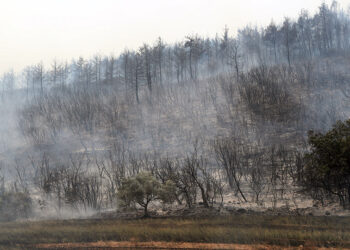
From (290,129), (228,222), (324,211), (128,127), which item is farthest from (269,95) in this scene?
(228,222)

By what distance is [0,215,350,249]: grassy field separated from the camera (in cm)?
1085

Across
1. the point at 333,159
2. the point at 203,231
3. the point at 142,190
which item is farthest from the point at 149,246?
the point at 333,159

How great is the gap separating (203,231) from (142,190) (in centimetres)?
462

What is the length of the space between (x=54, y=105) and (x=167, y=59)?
1994 centimetres

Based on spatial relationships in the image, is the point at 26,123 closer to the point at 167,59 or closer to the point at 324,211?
the point at 167,59

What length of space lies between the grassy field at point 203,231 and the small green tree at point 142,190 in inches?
51.9

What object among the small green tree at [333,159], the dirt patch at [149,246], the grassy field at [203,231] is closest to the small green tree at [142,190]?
the grassy field at [203,231]

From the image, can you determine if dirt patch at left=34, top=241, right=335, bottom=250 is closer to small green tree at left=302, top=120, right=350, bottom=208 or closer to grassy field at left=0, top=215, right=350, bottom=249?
grassy field at left=0, top=215, right=350, bottom=249

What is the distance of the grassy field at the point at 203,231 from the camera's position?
1085cm

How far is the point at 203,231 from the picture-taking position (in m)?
12.0

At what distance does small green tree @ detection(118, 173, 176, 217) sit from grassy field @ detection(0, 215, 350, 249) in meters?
1.32

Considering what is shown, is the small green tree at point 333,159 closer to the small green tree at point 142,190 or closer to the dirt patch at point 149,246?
the dirt patch at point 149,246

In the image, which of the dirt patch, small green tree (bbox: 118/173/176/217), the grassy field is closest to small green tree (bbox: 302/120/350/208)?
the grassy field

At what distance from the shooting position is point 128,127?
1334 inches
